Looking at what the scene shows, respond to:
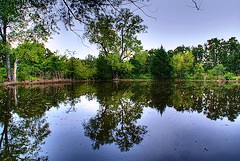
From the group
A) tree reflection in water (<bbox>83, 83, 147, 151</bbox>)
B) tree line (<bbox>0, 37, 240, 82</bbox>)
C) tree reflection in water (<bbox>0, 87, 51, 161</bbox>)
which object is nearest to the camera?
tree reflection in water (<bbox>0, 87, 51, 161</bbox>)

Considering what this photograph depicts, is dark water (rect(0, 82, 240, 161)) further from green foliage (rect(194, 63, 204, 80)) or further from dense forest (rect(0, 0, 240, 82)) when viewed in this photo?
green foliage (rect(194, 63, 204, 80))

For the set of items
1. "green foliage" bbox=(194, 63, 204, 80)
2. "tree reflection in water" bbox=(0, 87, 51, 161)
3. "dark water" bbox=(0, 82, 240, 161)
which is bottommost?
"dark water" bbox=(0, 82, 240, 161)

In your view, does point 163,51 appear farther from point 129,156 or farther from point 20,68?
point 129,156

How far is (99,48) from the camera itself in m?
12.8

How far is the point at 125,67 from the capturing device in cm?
3862

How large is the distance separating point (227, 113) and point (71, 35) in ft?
22.5

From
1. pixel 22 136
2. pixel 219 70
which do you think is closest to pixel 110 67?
pixel 219 70

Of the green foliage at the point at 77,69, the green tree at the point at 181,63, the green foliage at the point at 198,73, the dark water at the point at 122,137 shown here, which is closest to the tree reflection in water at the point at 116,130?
the dark water at the point at 122,137

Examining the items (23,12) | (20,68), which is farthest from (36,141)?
(20,68)

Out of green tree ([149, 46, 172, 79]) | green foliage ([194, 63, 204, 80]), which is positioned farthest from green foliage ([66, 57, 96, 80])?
green foliage ([194, 63, 204, 80])

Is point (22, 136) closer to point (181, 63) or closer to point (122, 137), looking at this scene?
point (122, 137)

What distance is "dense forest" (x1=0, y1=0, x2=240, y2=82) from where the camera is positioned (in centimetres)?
401

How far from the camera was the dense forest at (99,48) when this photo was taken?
4014 millimetres

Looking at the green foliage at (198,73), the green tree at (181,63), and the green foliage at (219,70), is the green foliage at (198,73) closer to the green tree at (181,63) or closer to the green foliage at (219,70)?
the green tree at (181,63)
